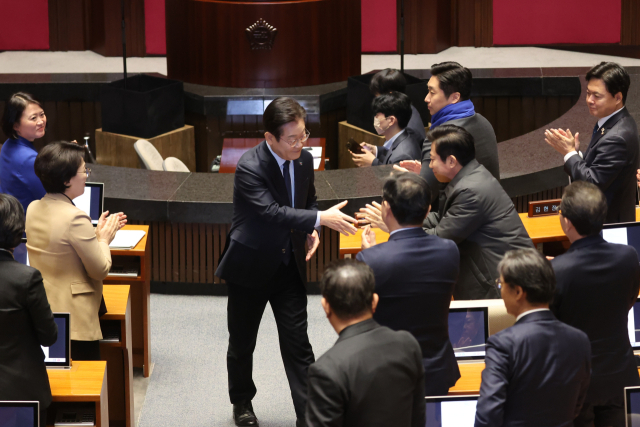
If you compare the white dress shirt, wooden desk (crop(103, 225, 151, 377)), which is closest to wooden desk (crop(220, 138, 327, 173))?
wooden desk (crop(103, 225, 151, 377))

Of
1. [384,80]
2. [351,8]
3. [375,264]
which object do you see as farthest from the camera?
[351,8]

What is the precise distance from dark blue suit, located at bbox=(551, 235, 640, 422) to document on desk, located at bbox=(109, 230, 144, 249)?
7.26 feet

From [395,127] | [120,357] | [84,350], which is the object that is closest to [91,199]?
[120,357]

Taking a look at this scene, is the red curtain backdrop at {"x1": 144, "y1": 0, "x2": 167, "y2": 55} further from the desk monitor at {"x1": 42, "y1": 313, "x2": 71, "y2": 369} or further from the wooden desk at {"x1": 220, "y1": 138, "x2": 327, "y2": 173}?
the desk monitor at {"x1": 42, "y1": 313, "x2": 71, "y2": 369}

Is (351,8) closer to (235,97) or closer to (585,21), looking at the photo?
A: (235,97)

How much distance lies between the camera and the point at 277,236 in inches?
137

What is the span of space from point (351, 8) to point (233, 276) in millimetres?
5073

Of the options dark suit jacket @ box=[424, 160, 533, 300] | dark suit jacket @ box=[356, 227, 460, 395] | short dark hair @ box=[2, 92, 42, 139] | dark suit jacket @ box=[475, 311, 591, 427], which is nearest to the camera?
dark suit jacket @ box=[475, 311, 591, 427]

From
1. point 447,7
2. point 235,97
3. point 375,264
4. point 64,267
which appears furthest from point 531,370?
point 447,7

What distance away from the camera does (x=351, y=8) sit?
8023 mm

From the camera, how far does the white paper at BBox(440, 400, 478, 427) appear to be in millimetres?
2611

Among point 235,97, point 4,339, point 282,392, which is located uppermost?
point 235,97

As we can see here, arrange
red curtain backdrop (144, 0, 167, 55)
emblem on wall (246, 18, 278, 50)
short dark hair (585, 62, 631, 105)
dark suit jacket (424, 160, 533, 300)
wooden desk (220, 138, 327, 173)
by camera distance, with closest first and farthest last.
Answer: dark suit jacket (424, 160, 533, 300)
short dark hair (585, 62, 631, 105)
wooden desk (220, 138, 327, 173)
emblem on wall (246, 18, 278, 50)
red curtain backdrop (144, 0, 167, 55)

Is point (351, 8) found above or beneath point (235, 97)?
above
